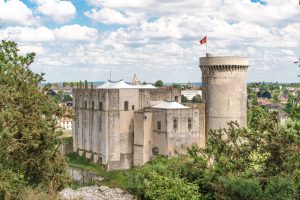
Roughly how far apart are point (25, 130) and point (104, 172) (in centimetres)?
2745

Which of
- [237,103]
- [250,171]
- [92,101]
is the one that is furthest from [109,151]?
[250,171]

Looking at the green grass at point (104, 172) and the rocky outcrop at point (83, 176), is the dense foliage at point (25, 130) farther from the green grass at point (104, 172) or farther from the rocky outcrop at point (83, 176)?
the rocky outcrop at point (83, 176)

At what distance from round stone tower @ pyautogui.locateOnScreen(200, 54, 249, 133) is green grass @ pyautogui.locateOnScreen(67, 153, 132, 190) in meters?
9.25

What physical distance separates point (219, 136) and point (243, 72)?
945 inches

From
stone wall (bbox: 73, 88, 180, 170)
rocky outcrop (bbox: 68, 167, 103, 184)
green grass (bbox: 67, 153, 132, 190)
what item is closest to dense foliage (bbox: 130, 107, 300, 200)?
green grass (bbox: 67, 153, 132, 190)

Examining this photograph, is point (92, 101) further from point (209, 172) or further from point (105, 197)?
point (209, 172)

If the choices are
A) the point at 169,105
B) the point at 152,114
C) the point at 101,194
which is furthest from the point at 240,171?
the point at 152,114

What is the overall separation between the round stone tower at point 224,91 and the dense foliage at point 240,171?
18.5m

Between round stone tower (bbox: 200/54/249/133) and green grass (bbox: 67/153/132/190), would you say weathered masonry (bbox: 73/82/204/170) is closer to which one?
green grass (bbox: 67/153/132/190)

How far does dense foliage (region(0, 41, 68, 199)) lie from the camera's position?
1712 cm

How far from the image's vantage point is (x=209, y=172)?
2489 cm

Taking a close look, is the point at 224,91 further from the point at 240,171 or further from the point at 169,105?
the point at 240,171

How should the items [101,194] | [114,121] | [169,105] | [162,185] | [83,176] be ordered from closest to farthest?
[162,185], [101,194], [169,105], [114,121], [83,176]

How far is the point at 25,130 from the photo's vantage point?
1825 centimetres
